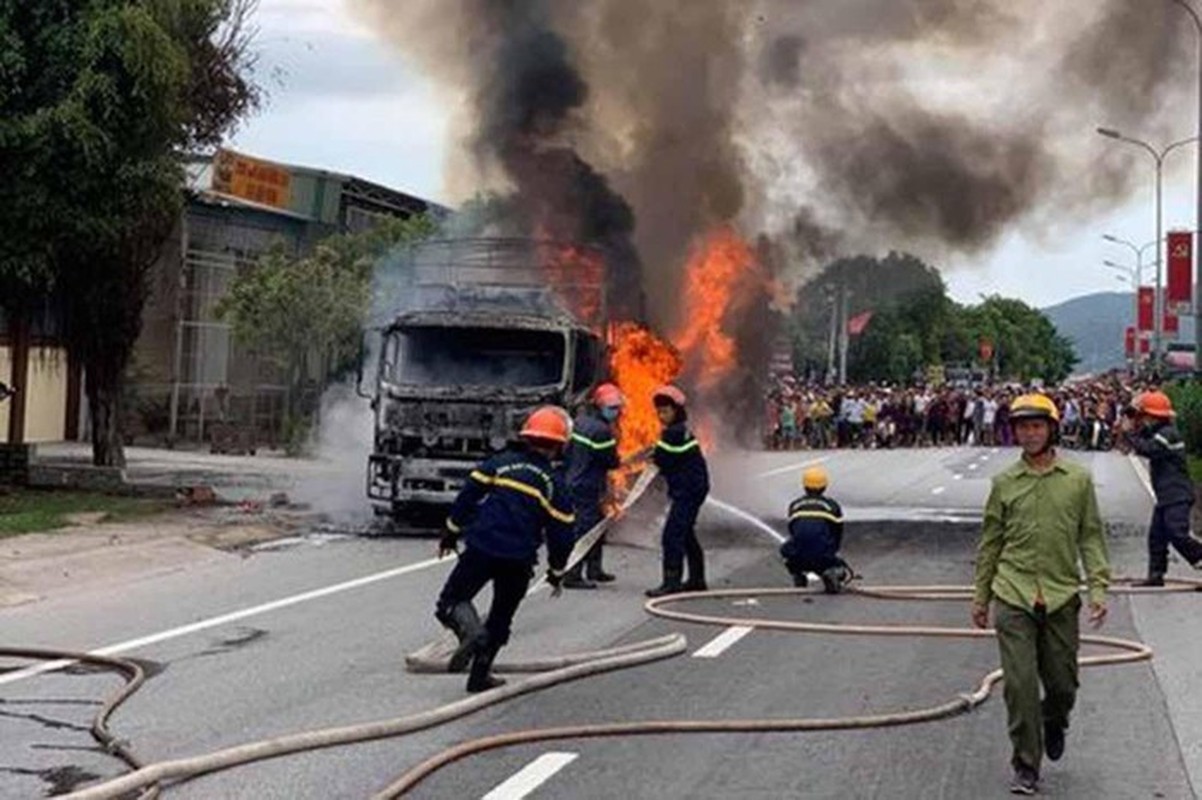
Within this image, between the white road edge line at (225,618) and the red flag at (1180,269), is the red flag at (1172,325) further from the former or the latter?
the white road edge line at (225,618)

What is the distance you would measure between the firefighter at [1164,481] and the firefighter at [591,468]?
444cm

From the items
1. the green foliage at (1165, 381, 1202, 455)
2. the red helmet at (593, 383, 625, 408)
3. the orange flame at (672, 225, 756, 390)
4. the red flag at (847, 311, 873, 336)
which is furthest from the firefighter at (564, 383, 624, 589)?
the red flag at (847, 311, 873, 336)

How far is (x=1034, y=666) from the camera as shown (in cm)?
736

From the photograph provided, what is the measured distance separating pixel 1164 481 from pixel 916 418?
111ft

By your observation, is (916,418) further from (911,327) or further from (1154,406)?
(911,327)

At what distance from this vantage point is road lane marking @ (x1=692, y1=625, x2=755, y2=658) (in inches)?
428

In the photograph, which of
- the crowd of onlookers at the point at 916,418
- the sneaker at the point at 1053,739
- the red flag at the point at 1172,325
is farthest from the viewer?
the red flag at the point at 1172,325

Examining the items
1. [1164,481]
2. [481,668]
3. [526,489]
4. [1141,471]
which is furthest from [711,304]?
[1141,471]

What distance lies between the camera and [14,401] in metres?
31.3

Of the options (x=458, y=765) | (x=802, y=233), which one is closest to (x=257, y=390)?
(x=802, y=233)

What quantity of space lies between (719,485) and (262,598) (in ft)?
35.3

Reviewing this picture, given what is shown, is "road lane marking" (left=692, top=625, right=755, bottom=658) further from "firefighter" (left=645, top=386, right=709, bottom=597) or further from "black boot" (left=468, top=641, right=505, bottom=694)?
"black boot" (left=468, top=641, right=505, bottom=694)

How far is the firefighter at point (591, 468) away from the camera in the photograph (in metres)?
14.1

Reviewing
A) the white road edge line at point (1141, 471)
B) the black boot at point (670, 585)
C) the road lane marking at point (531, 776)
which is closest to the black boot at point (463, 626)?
the road lane marking at point (531, 776)
